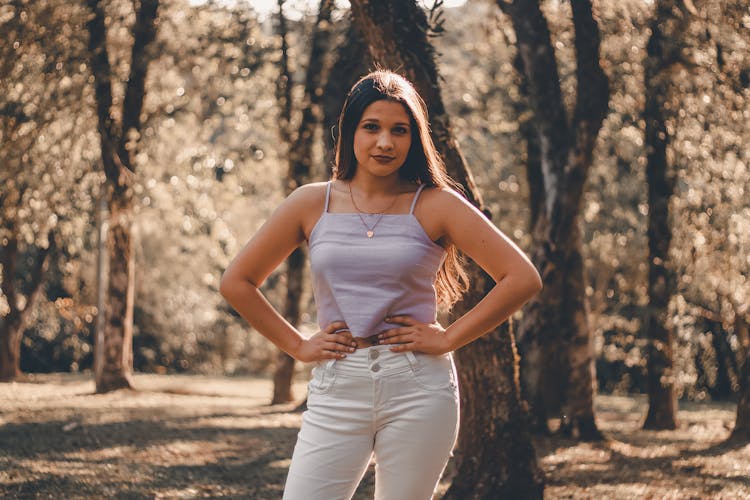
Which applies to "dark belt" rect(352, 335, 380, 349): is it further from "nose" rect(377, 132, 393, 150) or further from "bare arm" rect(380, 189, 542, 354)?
"nose" rect(377, 132, 393, 150)

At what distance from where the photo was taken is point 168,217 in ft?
66.4

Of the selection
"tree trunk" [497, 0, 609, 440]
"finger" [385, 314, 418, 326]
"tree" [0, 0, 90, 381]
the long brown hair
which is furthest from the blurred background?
"finger" [385, 314, 418, 326]

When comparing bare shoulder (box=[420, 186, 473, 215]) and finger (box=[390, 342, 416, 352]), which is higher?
bare shoulder (box=[420, 186, 473, 215])

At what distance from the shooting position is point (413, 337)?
9.75 feet

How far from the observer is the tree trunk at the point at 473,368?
6316mm

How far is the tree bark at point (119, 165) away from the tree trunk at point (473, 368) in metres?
9.15

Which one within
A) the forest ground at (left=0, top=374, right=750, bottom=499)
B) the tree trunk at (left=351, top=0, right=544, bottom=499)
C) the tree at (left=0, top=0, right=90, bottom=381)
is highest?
the tree at (left=0, top=0, right=90, bottom=381)

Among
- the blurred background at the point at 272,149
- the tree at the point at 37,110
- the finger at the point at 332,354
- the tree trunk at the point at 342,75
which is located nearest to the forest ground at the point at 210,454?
the blurred background at the point at 272,149

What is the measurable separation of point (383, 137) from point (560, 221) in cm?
761

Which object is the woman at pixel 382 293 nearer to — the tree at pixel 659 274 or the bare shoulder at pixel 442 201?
the bare shoulder at pixel 442 201

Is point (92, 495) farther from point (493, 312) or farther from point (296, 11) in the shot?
point (296, 11)

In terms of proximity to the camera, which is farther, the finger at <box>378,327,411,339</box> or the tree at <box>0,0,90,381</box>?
the tree at <box>0,0,90,381</box>

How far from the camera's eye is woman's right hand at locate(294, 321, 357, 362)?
299cm

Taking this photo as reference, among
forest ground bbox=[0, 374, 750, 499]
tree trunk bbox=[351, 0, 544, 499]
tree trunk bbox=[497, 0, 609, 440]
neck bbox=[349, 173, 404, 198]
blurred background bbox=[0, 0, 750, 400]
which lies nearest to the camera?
neck bbox=[349, 173, 404, 198]
